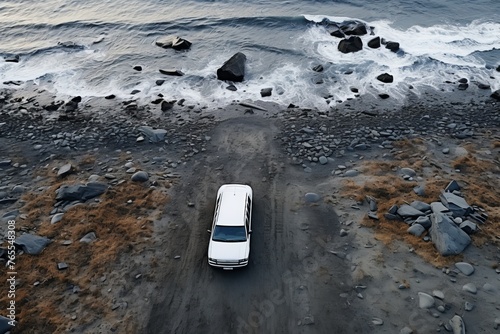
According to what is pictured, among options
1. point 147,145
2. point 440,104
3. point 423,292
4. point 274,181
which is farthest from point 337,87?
point 423,292

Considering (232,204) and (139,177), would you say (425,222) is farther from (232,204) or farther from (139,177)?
(139,177)

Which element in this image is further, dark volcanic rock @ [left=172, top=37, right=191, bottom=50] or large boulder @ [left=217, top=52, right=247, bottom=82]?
dark volcanic rock @ [left=172, top=37, right=191, bottom=50]

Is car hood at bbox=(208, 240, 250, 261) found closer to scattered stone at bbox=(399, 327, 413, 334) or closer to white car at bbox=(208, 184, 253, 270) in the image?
white car at bbox=(208, 184, 253, 270)

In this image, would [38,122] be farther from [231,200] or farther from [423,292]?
[423,292]

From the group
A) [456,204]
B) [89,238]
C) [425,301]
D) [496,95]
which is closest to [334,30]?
[496,95]

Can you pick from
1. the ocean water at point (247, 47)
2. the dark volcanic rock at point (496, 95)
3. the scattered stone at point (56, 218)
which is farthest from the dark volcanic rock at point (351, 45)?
the scattered stone at point (56, 218)

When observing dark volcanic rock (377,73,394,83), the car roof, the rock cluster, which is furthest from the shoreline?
dark volcanic rock (377,73,394,83)

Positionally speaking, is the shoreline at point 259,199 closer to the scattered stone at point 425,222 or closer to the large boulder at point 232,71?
the scattered stone at point 425,222
